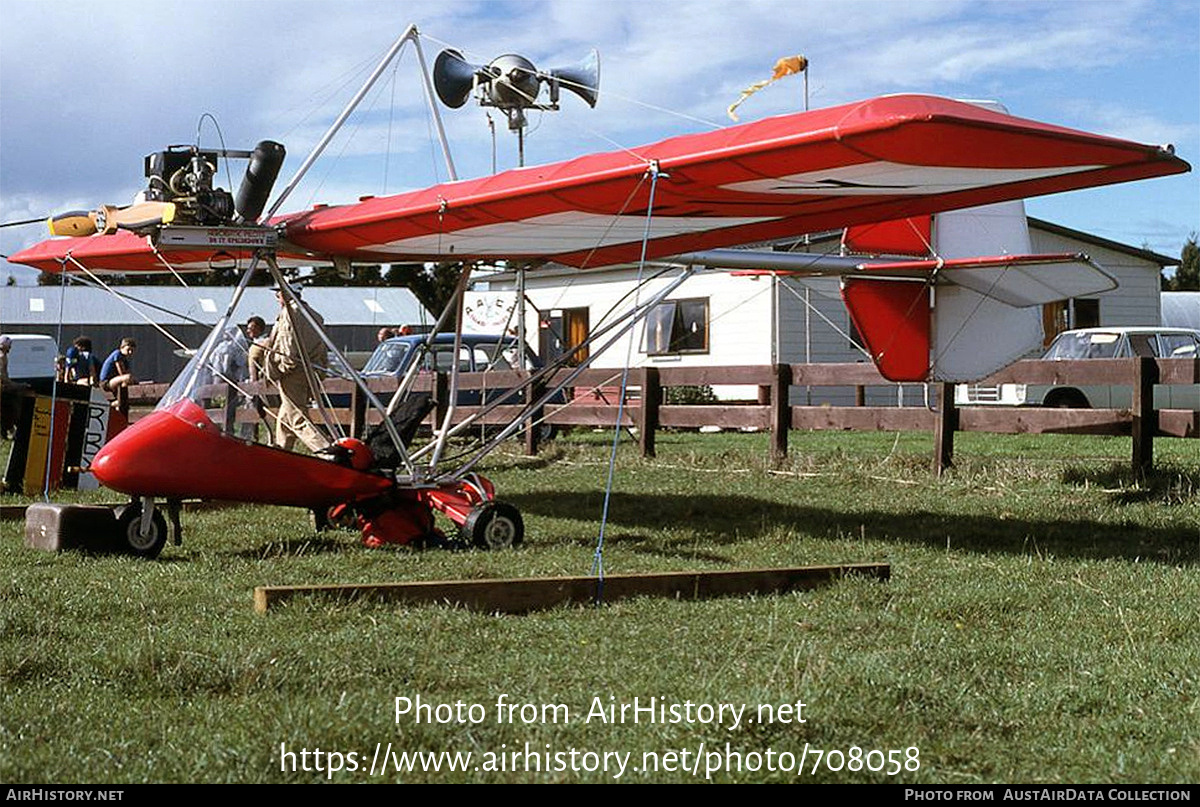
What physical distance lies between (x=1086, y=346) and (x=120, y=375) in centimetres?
1567

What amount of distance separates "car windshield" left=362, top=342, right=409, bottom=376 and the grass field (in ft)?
38.4

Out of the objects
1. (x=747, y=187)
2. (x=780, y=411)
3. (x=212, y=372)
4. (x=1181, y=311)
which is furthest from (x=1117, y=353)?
(x=212, y=372)

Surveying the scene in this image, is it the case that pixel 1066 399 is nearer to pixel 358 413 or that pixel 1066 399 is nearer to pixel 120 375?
pixel 358 413

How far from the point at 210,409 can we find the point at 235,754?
5.07m

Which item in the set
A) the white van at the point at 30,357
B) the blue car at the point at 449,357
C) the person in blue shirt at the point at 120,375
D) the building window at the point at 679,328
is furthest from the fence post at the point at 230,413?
the white van at the point at 30,357

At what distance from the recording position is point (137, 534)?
332 inches

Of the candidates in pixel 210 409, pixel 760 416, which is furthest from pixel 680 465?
pixel 210 409

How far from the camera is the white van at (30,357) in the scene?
34.7 m

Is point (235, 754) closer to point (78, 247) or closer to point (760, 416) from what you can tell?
point (78, 247)

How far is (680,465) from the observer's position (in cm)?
1489

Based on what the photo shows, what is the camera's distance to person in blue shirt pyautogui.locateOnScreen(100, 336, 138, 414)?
65.8ft

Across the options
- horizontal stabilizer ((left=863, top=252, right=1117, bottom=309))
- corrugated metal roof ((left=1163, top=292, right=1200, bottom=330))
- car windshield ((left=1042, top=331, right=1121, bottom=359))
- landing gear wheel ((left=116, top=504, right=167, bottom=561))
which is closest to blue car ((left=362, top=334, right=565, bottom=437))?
horizontal stabilizer ((left=863, top=252, right=1117, bottom=309))

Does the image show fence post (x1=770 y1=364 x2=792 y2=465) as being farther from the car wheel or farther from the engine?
the car wheel

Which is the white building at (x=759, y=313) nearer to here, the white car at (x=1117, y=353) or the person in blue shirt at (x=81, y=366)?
the white car at (x=1117, y=353)
